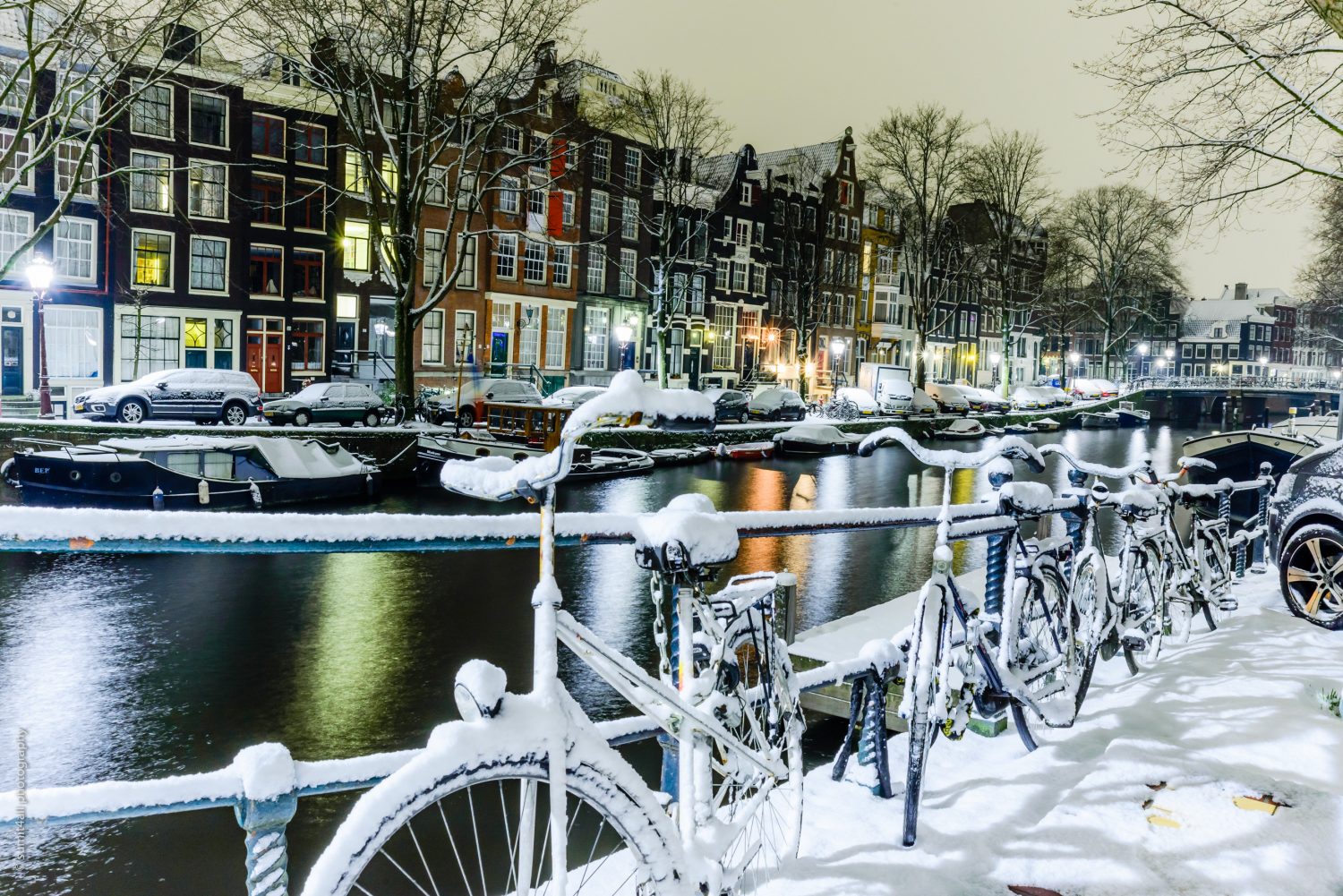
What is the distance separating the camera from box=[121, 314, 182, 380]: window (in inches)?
1319

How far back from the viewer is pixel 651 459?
2545cm

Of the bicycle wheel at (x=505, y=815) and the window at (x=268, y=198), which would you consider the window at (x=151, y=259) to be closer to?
the window at (x=268, y=198)

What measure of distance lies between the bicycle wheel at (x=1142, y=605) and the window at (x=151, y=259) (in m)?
36.0

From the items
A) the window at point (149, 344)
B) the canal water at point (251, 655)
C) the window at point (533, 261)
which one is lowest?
the canal water at point (251, 655)

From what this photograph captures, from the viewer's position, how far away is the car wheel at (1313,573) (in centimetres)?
703

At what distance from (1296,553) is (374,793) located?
773 centimetres

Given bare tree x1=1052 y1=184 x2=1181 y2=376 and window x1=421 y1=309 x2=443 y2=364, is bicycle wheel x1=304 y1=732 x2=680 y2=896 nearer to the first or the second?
window x1=421 y1=309 x2=443 y2=364

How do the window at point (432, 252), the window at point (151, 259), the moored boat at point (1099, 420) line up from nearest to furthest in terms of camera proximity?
the window at point (151, 259)
the window at point (432, 252)
the moored boat at point (1099, 420)

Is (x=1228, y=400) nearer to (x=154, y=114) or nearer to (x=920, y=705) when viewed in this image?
(x=154, y=114)

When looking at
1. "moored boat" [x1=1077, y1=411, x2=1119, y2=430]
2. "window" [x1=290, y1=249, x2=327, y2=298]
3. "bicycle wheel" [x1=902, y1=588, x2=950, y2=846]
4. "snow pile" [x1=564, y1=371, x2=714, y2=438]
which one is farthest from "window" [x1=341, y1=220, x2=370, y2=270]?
"snow pile" [x1=564, y1=371, x2=714, y2=438]

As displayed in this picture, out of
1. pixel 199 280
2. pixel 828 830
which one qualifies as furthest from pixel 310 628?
pixel 199 280

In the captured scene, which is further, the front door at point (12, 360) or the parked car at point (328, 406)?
the front door at point (12, 360)

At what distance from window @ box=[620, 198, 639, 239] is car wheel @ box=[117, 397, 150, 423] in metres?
25.5

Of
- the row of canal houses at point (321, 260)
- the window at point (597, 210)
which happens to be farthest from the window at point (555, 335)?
the window at point (597, 210)
